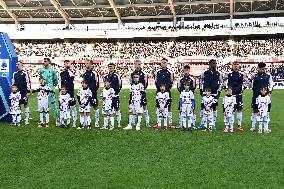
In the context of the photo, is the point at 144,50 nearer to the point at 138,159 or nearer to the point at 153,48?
the point at 153,48

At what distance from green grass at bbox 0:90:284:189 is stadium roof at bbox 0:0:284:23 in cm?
3908

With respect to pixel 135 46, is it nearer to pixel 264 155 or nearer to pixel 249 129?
pixel 249 129

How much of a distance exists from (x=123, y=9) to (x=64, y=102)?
136ft

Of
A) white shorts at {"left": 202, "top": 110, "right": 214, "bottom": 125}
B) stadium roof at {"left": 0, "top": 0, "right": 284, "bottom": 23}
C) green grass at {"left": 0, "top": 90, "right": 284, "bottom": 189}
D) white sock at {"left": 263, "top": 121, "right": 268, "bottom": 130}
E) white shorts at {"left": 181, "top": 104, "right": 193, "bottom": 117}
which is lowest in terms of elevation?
green grass at {"left": 0, "top": 90, "right": 284, "bottom": 189}

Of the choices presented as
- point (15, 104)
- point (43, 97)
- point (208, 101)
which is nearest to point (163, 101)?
point (208, 101)

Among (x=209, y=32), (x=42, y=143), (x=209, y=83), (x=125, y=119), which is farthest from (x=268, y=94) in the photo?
(x=209, y=32)

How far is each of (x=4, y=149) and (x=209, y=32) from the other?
45.0 meters

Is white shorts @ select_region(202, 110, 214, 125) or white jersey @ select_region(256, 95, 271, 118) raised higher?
white jersey @ select_region(256, 95, 271, 118)

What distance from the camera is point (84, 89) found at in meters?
15.1

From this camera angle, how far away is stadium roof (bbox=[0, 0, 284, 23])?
5172 cm

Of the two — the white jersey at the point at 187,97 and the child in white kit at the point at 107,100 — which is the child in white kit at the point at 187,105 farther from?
the child in white kit at the point at 107,100

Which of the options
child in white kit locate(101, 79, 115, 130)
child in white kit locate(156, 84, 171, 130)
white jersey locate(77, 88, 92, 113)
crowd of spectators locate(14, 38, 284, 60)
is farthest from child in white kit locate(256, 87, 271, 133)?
crowd of spectators locate(14, 38, 284, 60)

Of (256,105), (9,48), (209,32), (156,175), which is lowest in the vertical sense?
(156,175)

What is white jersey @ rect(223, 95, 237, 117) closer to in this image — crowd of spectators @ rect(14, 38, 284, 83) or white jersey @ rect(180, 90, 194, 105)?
white jersey @ rect(180, 90, 194, 105)
